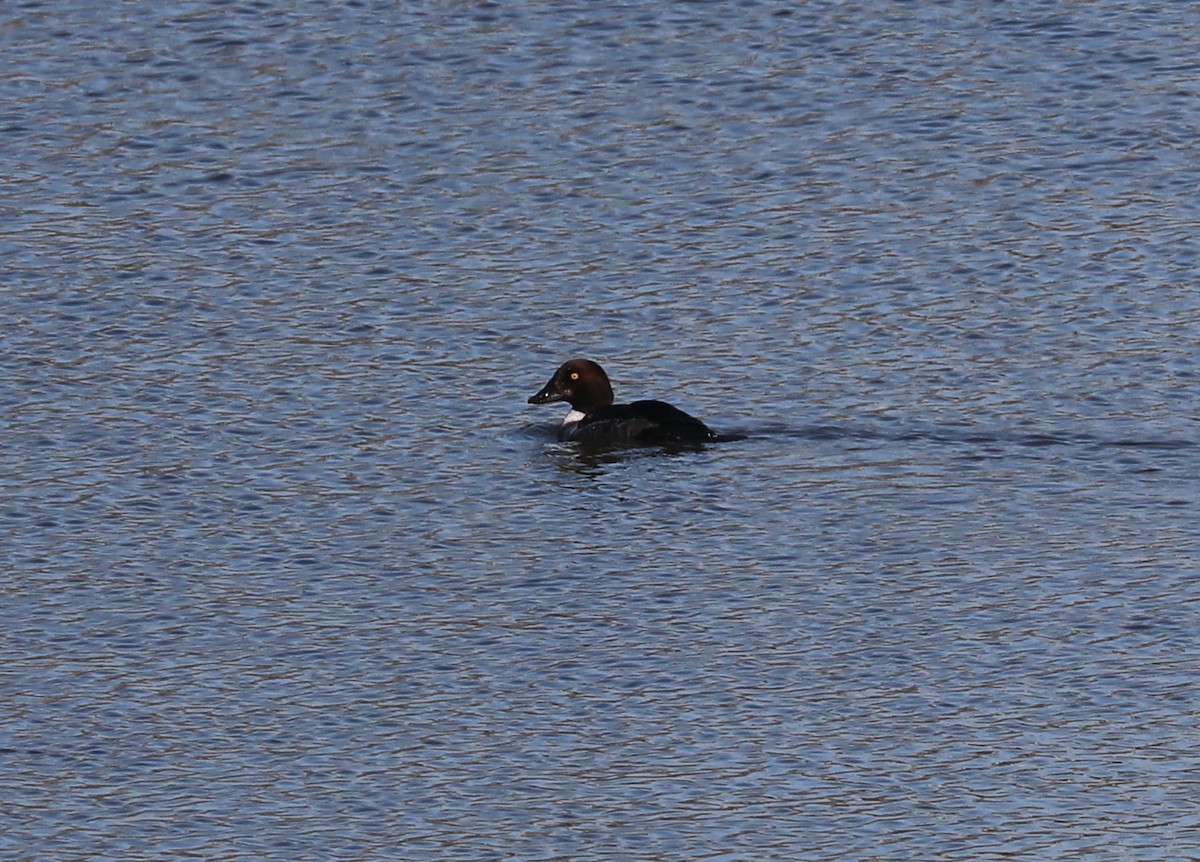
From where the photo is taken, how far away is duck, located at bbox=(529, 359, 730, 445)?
63.3 feet

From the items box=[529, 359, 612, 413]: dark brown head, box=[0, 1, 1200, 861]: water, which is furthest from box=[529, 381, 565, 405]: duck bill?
box=[0, 1, 1200, 861]: water

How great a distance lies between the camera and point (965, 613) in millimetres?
15797

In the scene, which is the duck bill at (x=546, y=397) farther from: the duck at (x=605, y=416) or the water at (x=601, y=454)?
the water at (x=601, y=454)

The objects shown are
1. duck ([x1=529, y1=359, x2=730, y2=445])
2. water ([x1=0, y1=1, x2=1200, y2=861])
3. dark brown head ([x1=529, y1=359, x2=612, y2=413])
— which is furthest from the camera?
dark brown head ([x1=529, y1=359, x2=612, y2=413])

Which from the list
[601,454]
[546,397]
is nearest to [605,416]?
[601,454]

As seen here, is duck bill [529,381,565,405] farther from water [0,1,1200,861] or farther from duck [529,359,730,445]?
water [0,1,1200,861]

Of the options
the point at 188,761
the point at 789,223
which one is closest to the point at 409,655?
the point at 188,761

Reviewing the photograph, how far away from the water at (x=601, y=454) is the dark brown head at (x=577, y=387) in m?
0.30

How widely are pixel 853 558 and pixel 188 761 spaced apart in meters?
4.54

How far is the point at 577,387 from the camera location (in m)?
20.2

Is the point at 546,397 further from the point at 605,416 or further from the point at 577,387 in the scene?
the point at 605,416

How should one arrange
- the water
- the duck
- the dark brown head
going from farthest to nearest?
the dark brown head → the duck → the water

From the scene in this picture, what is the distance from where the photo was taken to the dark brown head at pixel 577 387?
20109 mm

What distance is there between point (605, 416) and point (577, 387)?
359mm
